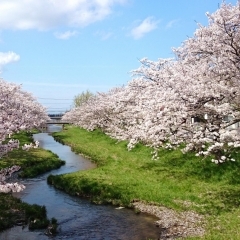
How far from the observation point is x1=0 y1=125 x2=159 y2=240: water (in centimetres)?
1519

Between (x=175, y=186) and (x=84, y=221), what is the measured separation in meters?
6.87

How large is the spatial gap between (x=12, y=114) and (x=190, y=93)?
783 centimetres

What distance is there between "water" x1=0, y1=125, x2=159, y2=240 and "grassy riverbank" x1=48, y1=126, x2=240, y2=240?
0.94 metres

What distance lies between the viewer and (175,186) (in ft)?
70.2

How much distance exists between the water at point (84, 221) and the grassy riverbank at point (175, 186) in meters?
0.94

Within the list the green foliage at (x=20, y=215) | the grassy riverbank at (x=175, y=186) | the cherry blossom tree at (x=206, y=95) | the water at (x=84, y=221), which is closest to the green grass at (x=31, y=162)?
the grassy riverbank at (x=175, y=186)

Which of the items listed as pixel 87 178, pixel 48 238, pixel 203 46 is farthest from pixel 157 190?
pixel 203 46

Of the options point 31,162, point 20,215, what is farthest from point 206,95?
point 31,162

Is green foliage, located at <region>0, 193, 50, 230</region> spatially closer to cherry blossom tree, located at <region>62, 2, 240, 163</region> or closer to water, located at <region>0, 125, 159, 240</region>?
water, located at <region>0, 125, 159, 240</region>

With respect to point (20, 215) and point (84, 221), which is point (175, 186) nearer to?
point (84, 221)

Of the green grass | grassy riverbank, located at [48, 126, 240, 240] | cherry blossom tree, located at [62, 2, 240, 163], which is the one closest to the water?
grassy riverbank, located at [48, 126, 240, 240]

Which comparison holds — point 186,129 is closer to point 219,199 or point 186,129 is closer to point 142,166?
point 219,199

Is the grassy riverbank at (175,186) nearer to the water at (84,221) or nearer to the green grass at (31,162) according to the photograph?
the water at (84,221)

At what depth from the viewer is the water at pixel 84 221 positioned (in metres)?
15.2
